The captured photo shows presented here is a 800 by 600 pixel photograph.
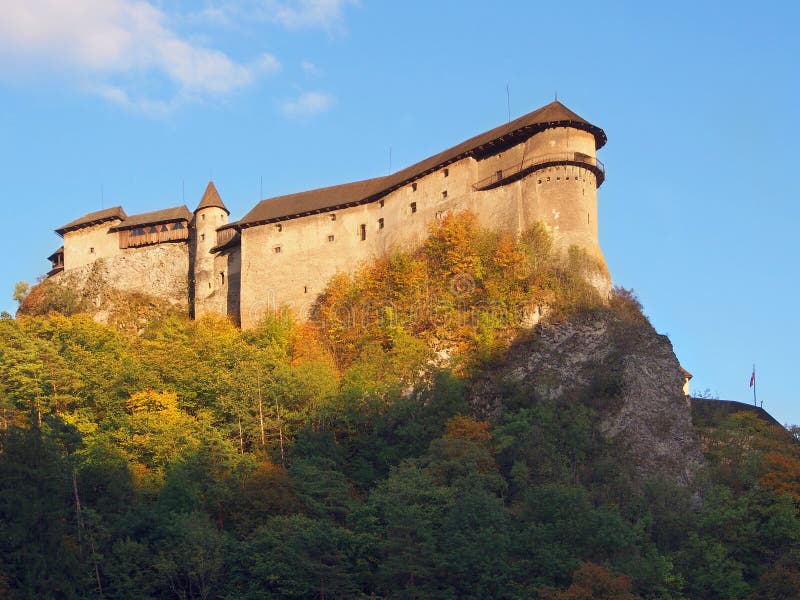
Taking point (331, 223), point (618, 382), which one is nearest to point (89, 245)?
point (331, 223)

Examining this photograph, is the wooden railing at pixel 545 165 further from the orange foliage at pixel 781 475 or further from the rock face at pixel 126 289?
the rock face at pixel 126 289

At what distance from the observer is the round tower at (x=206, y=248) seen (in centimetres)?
6919

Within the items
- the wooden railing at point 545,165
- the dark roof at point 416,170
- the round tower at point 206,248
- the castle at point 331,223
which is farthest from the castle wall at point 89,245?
the wooden railing at point 545,165

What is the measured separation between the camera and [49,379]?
54344 millimetres

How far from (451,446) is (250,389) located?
1236 centimetres

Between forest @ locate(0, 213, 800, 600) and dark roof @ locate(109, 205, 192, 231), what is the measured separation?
1236 centimetres

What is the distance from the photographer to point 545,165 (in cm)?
5569

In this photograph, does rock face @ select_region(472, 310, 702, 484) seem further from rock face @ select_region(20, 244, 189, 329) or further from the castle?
rock face @ select_region(20, 244, 189, 329)

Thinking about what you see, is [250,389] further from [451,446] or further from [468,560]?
[468,560]

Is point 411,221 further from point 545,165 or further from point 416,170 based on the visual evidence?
point 545,165

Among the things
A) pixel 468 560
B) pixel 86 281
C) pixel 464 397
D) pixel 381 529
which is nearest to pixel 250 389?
pixel 464 397

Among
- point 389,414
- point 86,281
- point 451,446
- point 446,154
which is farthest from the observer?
point 86,281

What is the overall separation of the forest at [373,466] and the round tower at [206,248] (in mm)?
6654

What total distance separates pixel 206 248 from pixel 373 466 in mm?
27477
